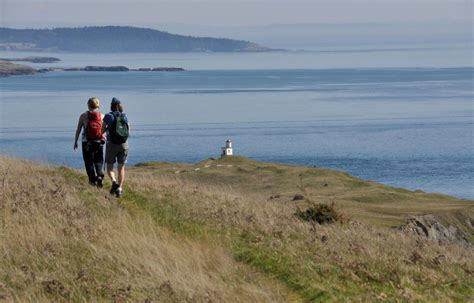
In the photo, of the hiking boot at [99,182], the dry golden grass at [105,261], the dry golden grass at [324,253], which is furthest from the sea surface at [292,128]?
the dry golden grass at [105,261]

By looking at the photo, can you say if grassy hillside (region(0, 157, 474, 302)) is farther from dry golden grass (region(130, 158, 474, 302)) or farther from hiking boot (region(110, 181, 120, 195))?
hiking boot (region(110, 181, 120, 195))

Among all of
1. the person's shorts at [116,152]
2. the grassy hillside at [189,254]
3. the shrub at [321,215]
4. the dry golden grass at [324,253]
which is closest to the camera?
the grassy hillside at [189,254]

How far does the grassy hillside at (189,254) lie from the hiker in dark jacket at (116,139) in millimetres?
378

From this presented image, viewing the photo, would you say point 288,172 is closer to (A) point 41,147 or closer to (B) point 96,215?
(B) point 96,215

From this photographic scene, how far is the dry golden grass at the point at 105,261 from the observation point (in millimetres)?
9070

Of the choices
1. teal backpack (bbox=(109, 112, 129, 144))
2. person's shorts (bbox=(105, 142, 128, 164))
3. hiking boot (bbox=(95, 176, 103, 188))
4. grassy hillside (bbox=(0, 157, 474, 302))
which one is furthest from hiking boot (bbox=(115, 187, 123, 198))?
hiking boot (bbox=(95, 176, 103, 188))

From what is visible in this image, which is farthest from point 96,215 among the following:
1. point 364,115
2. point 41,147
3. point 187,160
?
point 364,115

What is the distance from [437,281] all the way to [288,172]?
25.8 metres

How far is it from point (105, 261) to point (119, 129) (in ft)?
21.6

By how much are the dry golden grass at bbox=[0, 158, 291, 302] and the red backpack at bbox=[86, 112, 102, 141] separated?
128 inches

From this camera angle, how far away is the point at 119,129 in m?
16.7

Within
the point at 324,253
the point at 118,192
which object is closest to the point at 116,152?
the point at 118,192

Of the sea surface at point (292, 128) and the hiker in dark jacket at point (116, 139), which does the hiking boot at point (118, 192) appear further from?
the sea surface at point (292, 128)

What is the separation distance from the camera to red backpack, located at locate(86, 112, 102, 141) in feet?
56.2
